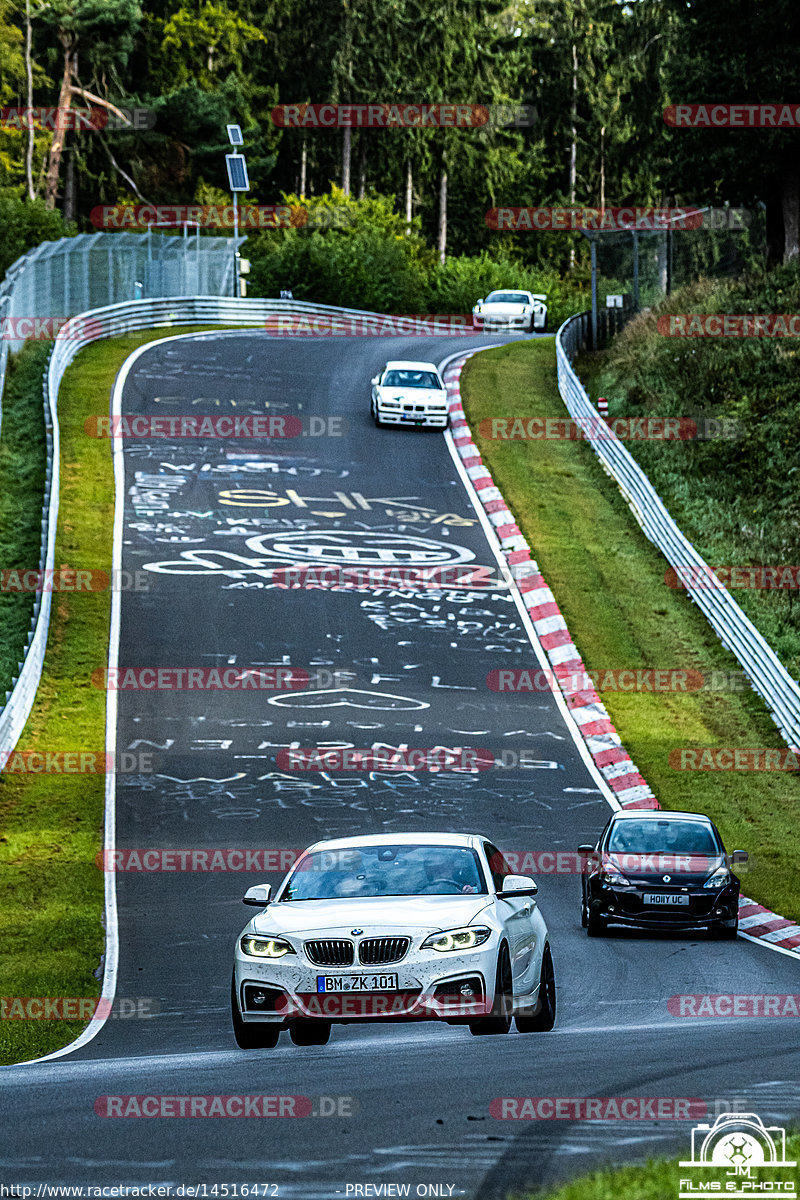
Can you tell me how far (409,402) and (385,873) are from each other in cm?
3126

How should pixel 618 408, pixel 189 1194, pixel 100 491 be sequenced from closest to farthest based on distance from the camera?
pixel 189 1194 < pixel 100 491 < pixel 618 408

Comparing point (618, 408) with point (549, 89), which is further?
point (549, 89)

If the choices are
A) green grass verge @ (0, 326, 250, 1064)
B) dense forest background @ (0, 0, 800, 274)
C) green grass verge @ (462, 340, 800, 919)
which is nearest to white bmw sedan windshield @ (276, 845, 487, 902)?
green grass verge @ (0, 326, 250, 1064)

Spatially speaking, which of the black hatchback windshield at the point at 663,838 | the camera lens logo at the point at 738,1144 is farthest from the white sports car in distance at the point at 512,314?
the camera lens logo at the point at 738,1144

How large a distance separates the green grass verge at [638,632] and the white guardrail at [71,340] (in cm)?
873

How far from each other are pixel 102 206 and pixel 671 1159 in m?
85.2

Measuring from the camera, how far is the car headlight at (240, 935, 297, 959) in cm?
997

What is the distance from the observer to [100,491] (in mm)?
34812

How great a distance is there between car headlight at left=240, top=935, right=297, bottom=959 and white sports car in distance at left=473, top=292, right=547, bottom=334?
5526 centimetres

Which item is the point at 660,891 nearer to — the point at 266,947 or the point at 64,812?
the point at 266,947

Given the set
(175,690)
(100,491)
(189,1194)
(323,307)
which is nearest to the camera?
(189,1194)

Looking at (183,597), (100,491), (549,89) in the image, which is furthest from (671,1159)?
(549,89)

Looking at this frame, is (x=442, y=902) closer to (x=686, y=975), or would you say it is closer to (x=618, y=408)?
(x=686, y=975)

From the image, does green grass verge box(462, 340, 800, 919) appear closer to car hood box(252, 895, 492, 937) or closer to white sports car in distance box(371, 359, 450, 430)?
white sports car in distance box(371, 359, 450, 430)
